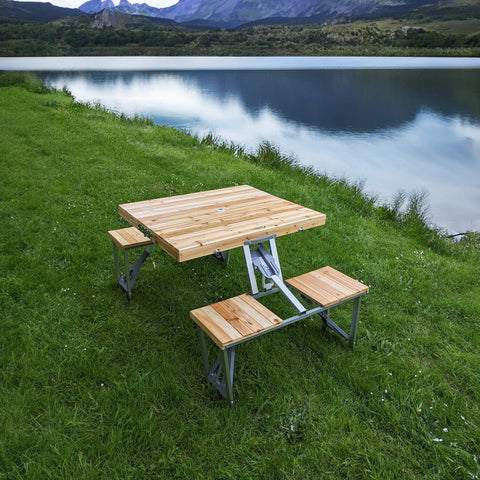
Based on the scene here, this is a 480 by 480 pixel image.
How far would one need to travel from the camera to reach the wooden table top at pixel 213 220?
2799mm

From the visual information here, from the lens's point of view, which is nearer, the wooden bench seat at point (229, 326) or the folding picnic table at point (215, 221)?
the wooden bench seat at point (229, 326)

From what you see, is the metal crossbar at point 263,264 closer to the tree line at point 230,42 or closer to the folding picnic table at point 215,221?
the folding picnic table at point 215,221

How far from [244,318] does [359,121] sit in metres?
22.3

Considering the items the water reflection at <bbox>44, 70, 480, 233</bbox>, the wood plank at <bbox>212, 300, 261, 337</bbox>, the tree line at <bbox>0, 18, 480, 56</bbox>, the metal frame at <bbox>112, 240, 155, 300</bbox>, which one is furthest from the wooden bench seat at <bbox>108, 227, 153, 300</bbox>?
the tree line at <bbox>0, 18, 480, 56</bbox>

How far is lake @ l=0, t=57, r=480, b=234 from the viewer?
1292 centimetres

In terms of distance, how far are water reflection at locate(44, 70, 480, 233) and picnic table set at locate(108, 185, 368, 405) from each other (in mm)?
7165

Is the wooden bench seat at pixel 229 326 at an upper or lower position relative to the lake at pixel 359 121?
upper

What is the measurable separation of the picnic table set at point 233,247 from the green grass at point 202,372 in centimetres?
29

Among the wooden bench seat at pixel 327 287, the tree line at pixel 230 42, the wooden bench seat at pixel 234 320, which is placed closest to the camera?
the wooden bench seat at pixel 234 320

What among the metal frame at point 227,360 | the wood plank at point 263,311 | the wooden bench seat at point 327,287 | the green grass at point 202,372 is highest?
the wood plank at point 263,311

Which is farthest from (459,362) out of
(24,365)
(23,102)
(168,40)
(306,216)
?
(168,40)

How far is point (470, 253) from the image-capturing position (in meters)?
5.90

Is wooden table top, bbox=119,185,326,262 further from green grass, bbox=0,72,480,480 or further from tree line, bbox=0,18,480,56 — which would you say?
tree line, bbox=0,18,480,56

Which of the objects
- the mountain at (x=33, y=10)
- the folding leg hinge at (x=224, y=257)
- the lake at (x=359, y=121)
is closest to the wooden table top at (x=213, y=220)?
the folding leg hinge at (x=224, y=257)
